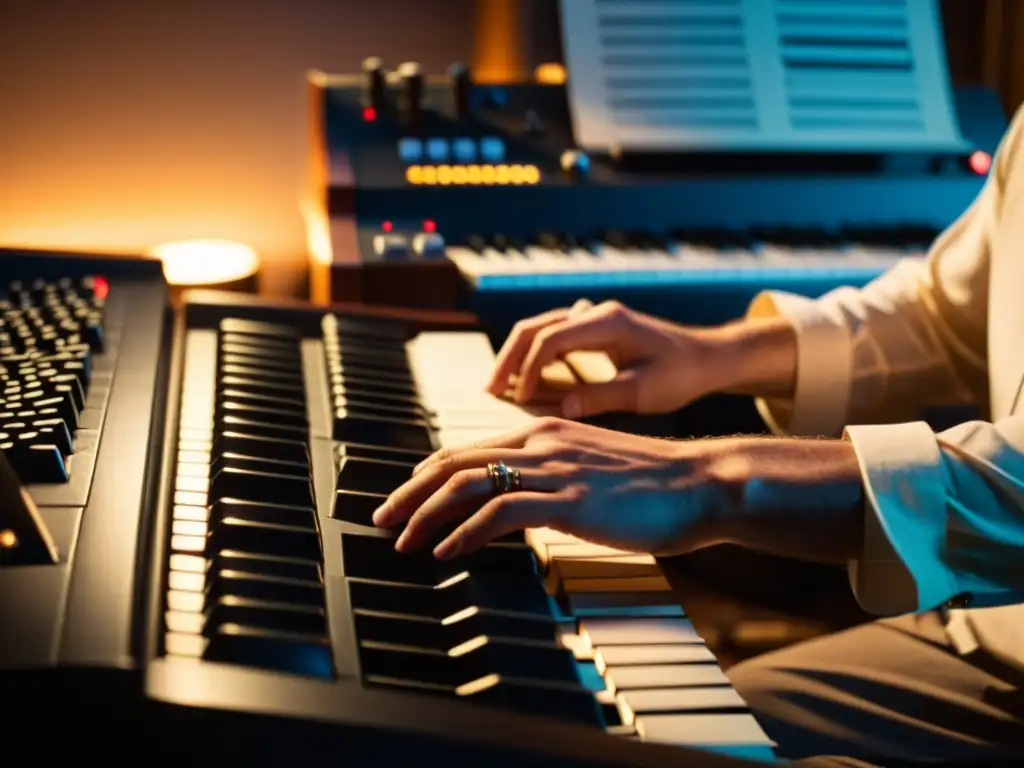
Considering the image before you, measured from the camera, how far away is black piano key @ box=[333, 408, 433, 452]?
100 cm

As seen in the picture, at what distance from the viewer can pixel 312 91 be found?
2107 mm

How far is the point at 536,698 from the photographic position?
2.18 feet

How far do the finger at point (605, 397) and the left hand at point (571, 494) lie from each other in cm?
30

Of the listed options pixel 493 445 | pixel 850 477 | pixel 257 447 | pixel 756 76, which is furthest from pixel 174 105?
pixel 850 477

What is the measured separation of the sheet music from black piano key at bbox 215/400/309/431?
1.18 meters

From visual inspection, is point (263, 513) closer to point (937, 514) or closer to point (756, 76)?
point (937, 514)

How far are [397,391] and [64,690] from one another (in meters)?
0.59

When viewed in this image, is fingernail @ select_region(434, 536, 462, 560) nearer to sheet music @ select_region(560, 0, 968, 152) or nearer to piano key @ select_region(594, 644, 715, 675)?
piano key @ select_region(594, 644, 715, 675)

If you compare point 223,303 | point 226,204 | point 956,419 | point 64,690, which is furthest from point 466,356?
point 226,204

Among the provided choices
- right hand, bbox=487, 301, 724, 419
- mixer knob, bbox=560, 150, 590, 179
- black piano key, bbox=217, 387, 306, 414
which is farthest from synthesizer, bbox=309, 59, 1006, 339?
black piano key, bbox=217, 387, 306, 414

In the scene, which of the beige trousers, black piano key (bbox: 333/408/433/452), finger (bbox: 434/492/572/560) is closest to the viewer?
finger (bbox: 434/492/572/560)

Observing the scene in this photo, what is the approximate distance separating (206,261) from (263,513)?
6.21 ft

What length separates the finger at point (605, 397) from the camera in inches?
46.9

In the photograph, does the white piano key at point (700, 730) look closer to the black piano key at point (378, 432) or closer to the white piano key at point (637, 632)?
the white piano key at point (637, 632)
